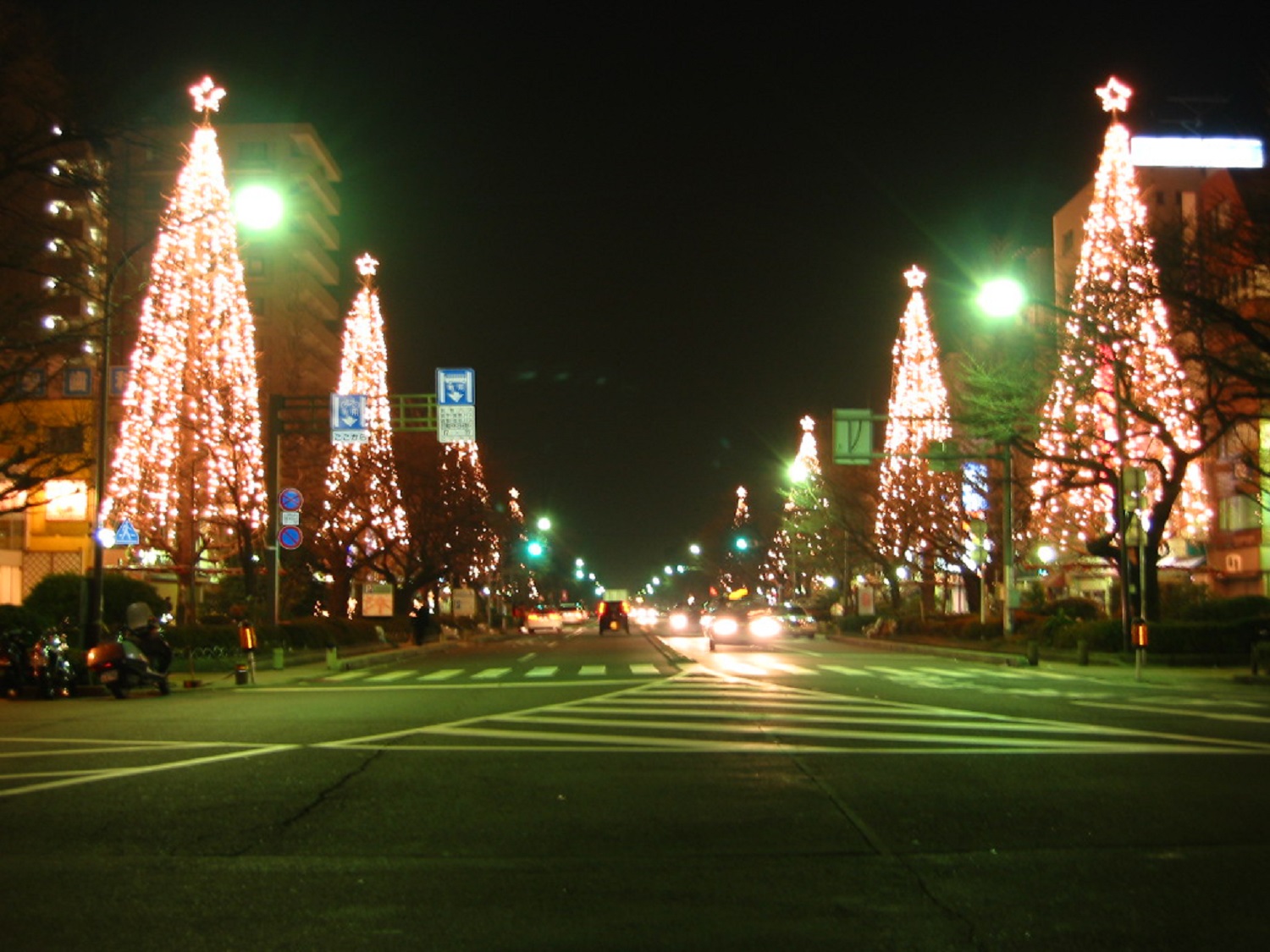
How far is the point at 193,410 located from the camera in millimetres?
44281

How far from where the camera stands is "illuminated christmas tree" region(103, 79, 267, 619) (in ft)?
143

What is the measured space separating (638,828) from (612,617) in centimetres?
6838

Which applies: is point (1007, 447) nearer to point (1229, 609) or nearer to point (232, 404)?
point (1229, 609)

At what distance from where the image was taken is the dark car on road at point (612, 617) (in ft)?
253

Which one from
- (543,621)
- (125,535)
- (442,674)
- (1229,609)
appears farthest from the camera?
(543,621)

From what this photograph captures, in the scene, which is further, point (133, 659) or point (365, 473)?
point (365, 473)

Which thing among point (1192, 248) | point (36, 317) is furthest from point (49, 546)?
point (1192, 248)

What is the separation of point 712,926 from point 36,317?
1999 centimetres

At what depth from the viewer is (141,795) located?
1109cm

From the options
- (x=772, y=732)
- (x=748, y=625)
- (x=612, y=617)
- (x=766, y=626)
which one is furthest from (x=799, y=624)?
(x=772, y=732)

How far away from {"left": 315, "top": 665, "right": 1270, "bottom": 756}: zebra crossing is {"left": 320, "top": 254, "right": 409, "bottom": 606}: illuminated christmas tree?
119 ft

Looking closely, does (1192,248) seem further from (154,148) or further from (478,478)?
(478,478)

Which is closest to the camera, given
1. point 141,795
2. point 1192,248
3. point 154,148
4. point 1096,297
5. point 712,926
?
point 712,926

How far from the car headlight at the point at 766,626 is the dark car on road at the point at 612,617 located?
8.01m
